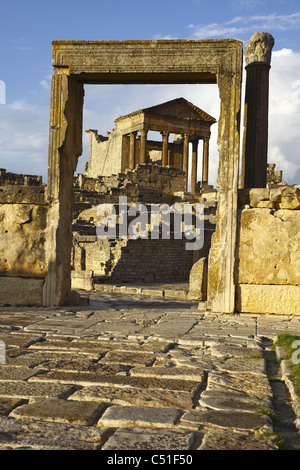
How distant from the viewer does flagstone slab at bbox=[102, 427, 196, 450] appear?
8.14 feet

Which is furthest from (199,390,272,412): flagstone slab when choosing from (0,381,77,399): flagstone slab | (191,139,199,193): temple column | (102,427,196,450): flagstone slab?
(191,139,199,193): temple column

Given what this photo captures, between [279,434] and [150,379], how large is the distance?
1216 mm

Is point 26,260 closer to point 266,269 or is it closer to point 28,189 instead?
point 28,189

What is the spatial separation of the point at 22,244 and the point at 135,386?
4956mm

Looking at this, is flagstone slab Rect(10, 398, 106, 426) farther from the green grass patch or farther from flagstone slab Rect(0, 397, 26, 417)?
the green grass patch

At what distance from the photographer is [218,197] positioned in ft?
25.0

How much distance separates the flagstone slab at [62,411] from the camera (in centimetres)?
289

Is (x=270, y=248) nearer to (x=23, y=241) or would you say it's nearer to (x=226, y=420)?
(x=23, y=241)

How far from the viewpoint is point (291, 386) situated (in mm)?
3553

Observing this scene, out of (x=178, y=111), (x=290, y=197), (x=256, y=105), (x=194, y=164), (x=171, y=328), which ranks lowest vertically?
(x=171, y=328)

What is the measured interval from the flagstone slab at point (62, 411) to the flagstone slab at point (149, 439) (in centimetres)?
28

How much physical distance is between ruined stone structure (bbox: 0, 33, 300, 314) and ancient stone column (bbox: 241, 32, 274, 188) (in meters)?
0.02

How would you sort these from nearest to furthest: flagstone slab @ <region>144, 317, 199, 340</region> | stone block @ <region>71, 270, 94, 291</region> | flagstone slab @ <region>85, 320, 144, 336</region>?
flagstone slab @ <region>144, 317, 199, 340</region> → flagstone slab @ <region>85, 320, 144, 336</region> → stone block @ <region>71, 270, 94, 291</region>

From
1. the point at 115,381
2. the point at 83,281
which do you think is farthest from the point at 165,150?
the point at 115,381
